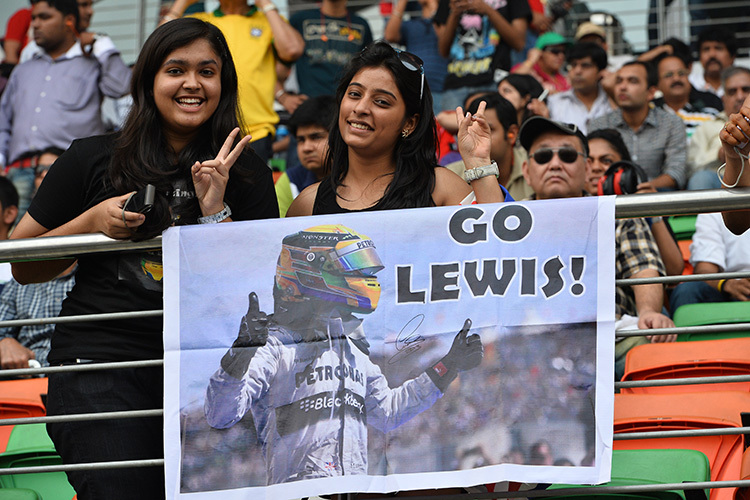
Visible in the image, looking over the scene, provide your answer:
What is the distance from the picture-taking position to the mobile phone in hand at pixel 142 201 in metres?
2.72

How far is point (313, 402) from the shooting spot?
272 centimetres

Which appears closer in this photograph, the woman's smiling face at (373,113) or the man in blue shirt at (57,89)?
the woman's smiling face at (373,113)

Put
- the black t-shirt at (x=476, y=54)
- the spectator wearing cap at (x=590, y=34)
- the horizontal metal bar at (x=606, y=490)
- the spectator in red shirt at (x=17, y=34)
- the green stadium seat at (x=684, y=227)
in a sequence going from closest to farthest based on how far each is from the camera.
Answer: the horizontal metal bar at (x=606, y=490)
the green stadium seat at (x=684, y=227)
the black t-shirt at (x=476, y=54)
the spectator wearing cap at (x=590, y=34)
the spectator in red shirt at (x=17, y=34)

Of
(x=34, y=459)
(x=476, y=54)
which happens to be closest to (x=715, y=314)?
(x=34, y=459)

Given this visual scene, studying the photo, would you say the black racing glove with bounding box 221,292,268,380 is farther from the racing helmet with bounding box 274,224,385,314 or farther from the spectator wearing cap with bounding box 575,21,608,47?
the spectator wearing cap with bounding box 575,21,608,47

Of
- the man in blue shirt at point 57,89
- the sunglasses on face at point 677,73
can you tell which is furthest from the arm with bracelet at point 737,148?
the man in blue shirt at point 57,89

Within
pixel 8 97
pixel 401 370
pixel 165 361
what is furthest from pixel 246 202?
pixel 8 97

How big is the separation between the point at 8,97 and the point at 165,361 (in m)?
5.92

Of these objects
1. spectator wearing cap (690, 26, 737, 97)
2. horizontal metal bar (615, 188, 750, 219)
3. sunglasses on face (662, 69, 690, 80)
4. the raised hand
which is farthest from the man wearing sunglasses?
spectator wearing cap (690, 26, 737, 97)

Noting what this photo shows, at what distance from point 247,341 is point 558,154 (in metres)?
2.54

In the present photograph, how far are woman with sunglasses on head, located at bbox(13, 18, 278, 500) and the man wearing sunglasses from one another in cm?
214

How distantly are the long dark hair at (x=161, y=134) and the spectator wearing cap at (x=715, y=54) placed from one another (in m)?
6.57

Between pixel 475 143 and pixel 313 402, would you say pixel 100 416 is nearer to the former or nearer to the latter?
pixel 313 402

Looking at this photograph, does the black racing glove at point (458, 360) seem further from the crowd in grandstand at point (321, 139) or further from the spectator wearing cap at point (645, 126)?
the spectator wearing cap at point (645, 126)
